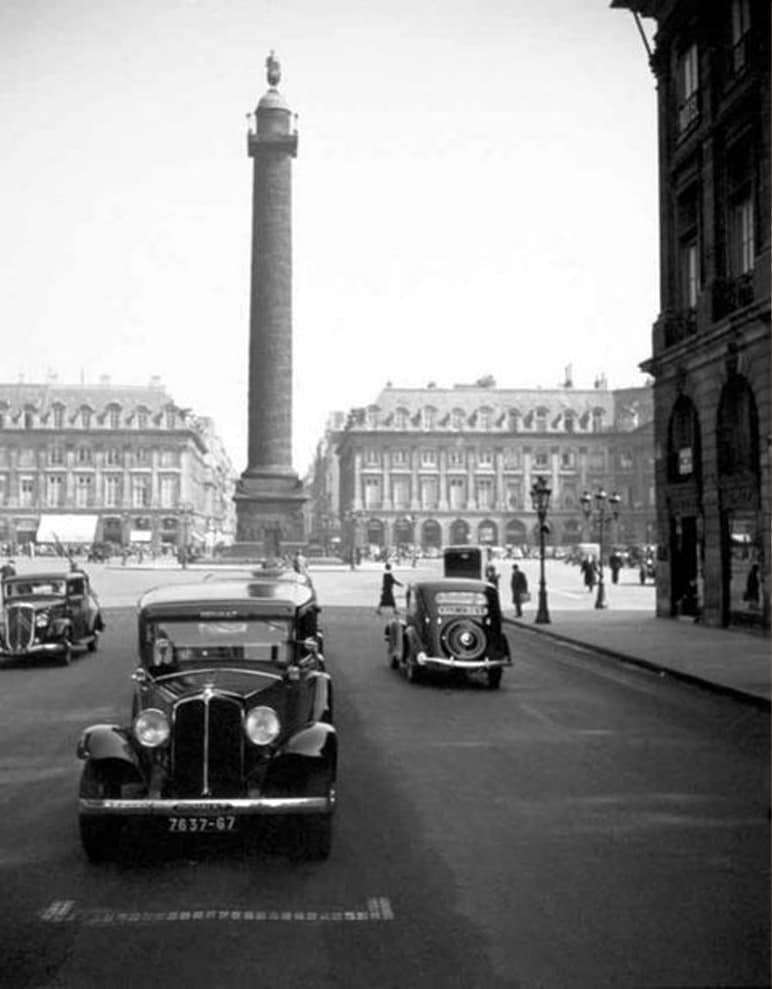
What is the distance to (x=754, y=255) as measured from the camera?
25094 mm

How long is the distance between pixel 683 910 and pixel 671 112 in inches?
1115

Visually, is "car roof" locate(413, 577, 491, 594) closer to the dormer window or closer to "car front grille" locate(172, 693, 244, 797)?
"car front grille" locate(172, 693, 244, 797)

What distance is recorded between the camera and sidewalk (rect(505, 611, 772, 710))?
17203 mm

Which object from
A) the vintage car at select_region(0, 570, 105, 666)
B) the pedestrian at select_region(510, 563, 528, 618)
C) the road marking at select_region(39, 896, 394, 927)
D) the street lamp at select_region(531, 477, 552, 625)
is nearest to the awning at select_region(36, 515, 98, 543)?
the pedestrian at select_region(510, 563, 528, 618)

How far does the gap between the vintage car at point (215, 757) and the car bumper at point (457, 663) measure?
868 cm

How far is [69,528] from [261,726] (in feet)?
365

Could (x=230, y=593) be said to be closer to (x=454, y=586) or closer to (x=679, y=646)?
(x=454, y=586)

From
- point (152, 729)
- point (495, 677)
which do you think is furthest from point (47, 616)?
point (152, 729)

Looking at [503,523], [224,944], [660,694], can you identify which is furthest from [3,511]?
[224,944]

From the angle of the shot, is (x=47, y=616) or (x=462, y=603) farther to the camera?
(x=47, y=616)

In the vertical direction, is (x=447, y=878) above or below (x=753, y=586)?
below

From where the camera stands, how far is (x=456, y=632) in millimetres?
17797

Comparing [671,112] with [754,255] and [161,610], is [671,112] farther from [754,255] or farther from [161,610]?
[161,610]

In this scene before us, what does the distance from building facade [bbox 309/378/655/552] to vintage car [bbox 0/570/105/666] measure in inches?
3658
